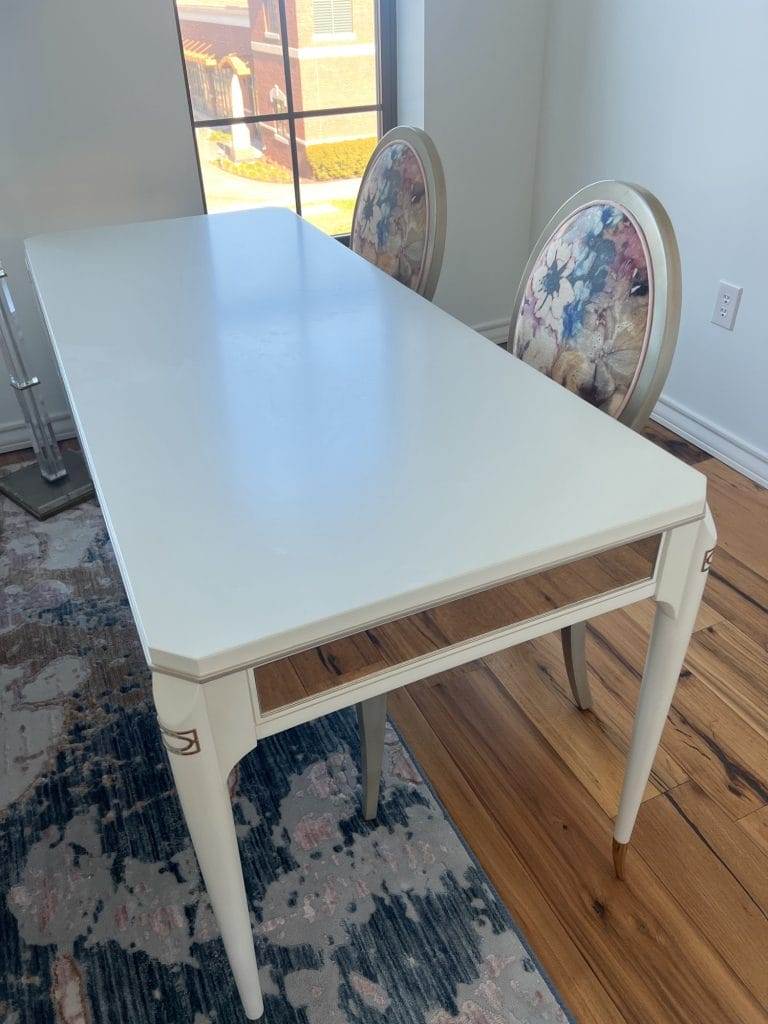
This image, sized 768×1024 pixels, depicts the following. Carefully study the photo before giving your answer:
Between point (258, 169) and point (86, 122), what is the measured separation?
56 cm

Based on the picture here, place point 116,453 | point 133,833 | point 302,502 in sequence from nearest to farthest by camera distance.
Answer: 1. point 302,502
2. point 116,453
3. point 133,833

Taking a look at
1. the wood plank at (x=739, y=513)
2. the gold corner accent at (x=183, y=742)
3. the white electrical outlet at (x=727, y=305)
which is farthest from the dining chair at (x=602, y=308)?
the white electrical outlet at (x=727, y=305)

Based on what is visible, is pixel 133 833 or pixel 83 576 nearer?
pixel 133 833

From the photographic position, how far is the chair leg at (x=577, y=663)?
4.71ft

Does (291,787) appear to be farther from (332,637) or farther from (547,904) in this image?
(332,637)

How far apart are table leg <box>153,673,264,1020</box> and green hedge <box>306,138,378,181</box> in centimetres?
225

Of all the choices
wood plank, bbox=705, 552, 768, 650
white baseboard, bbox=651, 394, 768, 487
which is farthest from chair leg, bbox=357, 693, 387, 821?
white baseboard, bbox=651, 394, 768, 487

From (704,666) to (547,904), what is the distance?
0.63 m

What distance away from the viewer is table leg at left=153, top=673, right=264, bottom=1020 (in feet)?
2.34

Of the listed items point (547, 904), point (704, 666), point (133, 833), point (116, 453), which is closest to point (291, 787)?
point (133, 833)

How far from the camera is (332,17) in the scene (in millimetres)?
2398

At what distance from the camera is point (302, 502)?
0.90 metres

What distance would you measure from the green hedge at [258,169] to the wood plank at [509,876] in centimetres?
173

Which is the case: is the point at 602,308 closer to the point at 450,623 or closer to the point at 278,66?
the point at 450,623
